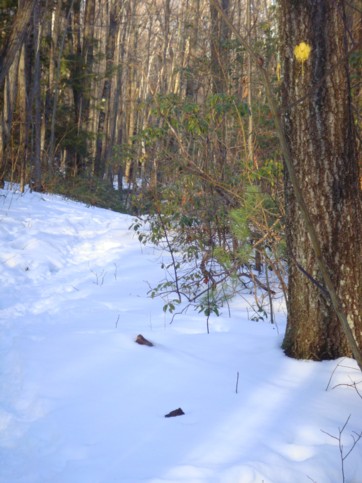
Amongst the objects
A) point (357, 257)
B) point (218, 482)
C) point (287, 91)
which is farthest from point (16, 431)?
point (287, 91)

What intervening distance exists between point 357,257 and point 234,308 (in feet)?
6.94

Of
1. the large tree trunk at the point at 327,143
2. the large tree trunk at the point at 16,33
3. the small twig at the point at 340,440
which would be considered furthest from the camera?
the large tree trunk at the point at 16,33

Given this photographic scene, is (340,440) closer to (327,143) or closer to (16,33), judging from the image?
(327,143)

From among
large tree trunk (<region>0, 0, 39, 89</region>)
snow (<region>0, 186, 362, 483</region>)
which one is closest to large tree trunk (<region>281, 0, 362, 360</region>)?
snow (<region>0, 186, 362, 483</region>)

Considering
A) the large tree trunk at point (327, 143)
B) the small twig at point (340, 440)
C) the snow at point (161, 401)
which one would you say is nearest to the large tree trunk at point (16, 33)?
the snow at point (161, 401)

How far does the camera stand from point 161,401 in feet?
8.55

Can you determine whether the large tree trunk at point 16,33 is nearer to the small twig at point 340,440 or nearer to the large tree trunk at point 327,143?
the large tree trunk at point 327,143

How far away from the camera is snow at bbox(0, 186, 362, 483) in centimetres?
206

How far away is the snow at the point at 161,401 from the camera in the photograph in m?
2.06

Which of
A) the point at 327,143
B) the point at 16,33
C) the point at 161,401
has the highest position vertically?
the point at 16,33

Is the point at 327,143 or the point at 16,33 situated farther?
the point at 16,33

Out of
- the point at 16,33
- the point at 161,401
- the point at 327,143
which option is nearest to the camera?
the point at 161,401

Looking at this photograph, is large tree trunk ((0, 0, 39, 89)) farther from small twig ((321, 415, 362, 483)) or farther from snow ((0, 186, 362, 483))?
small twig ((321, 415, 362, 483))

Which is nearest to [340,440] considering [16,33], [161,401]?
[161,401]
